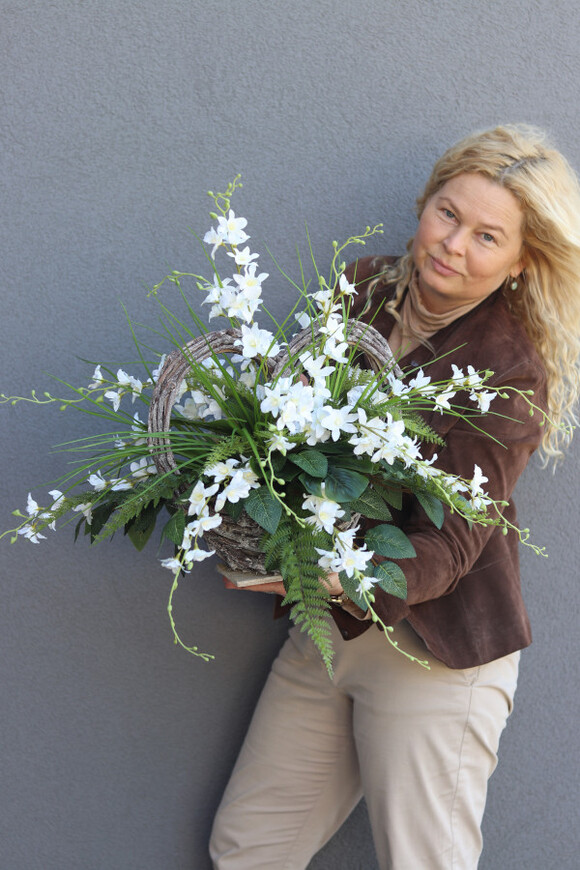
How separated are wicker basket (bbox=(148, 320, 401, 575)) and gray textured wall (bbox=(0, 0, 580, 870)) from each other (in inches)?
26.1

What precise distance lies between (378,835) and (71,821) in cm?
82

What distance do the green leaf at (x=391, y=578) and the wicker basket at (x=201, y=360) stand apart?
10cm

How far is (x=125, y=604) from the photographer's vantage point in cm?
199

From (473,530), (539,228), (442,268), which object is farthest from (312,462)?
(539,228)

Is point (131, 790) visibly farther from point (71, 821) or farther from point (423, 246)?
point (423, 246)

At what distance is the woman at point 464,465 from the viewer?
1.54 meters

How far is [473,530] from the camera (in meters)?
1.49

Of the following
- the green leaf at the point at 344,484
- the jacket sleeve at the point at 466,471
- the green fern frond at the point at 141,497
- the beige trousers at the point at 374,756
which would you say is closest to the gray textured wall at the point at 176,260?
the beige trousers at the point at 374,756

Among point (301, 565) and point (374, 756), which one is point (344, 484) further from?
point (374, 756)

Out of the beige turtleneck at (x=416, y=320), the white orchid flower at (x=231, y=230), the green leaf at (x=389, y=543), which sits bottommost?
the green leaf at (x=389, y=543)

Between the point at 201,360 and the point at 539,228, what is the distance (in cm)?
73

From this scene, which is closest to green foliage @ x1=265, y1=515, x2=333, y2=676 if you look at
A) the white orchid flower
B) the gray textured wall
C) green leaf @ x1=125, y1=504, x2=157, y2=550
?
green leaf @ x1=125, y1=504, x2=157, y2=550

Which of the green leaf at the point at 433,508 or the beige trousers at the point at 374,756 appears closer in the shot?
the green leaf at the point at 433,508

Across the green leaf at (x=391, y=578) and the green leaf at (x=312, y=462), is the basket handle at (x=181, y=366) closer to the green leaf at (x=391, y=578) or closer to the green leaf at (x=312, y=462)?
the green leaf at (x=312, y=462)
